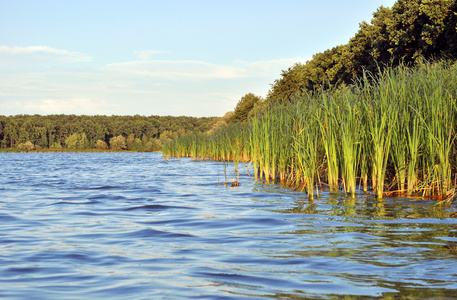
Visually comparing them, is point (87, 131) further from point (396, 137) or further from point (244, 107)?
point (396, 137)

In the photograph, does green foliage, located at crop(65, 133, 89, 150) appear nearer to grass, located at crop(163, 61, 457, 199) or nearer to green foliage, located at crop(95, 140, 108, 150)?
green foliage, located at crop(95, 140, 108, 150)

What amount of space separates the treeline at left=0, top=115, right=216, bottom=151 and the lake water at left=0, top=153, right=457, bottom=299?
114 metres

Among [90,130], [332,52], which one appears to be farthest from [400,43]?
[90,130]

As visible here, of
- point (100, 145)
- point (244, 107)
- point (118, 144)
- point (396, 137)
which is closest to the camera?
point (396, 137)

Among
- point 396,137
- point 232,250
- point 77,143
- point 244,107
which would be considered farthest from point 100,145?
point 232,250

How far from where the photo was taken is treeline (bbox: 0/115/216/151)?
4983 inches

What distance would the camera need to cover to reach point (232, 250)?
4902mm

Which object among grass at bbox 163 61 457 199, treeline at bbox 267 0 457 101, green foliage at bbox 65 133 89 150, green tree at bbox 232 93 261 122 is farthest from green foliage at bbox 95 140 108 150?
grass at bbox 163 61 457 199

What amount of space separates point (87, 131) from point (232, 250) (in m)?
143

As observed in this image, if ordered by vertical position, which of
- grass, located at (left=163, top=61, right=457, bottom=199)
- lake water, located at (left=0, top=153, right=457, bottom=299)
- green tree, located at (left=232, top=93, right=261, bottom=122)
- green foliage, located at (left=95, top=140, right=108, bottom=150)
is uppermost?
green tree, located at (left=232, top=93, right=261, bottom=122)

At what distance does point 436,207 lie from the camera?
7.16 meters

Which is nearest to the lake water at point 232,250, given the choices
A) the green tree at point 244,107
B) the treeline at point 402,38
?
the treeline at point 402,38

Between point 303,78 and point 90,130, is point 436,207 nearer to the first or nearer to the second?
point 303,78

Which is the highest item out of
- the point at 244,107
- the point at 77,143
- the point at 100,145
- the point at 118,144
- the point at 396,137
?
the point at 244,107
